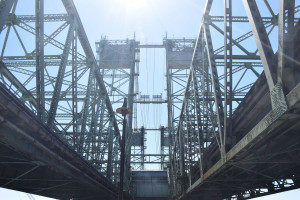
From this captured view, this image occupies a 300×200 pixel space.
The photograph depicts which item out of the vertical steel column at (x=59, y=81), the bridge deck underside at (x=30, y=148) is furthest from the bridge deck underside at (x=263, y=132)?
the vertical steel column at (x=59, y=81)

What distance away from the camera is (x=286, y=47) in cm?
477

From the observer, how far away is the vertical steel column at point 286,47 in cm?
462

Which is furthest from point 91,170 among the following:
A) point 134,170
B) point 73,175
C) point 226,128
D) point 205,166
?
point 134,170

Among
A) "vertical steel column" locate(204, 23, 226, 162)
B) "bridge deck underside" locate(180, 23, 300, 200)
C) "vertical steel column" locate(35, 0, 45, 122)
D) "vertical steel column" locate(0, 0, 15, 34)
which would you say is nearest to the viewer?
"bridge deck underside" locate(180, 23, 300, 200)

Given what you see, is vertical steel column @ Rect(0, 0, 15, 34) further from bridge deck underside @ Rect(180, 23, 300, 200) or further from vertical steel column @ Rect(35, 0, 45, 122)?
bridge deck underside @ Rect(180, 23, 300, 200)

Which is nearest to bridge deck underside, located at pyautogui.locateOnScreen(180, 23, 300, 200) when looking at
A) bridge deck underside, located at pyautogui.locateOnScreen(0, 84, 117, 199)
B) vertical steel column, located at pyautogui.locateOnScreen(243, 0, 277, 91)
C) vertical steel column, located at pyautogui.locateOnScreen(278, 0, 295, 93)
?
vertical steel column, located at pyautogui.locateOnScreen(278, 0, 295, 93)

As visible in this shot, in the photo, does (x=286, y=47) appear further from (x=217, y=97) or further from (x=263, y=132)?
(x=217, y=97)

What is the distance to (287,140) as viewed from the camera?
7.95 meters

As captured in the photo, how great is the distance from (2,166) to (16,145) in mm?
5990

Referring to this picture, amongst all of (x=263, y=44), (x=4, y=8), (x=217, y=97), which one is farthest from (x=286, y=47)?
(x=4, y=8)

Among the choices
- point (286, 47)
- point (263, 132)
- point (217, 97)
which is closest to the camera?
point (286, 47)

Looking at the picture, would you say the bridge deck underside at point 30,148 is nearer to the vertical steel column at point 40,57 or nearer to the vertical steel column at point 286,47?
the vertical steel column at point 40,57

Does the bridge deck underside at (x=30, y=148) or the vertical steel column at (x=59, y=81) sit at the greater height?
the vertical steel column at (x=59, y=81)

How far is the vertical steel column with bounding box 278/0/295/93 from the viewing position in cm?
462
